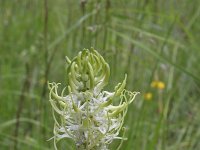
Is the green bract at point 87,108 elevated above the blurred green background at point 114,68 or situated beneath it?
elevated above

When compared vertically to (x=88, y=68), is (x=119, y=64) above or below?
below

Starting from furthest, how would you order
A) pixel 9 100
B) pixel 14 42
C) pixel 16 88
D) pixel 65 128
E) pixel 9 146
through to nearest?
pixel 14 42, pixel 16 88, pixel 9 100, pixel 9 146, pixel 65 128

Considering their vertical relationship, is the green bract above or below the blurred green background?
above

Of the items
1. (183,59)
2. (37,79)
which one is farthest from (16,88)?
(183,59)

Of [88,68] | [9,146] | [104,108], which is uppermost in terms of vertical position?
[88,68]

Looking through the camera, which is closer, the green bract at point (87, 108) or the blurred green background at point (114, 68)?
the green bract at point (87, 108)

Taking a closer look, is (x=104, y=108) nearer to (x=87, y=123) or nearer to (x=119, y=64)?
(x=87, y=123)
